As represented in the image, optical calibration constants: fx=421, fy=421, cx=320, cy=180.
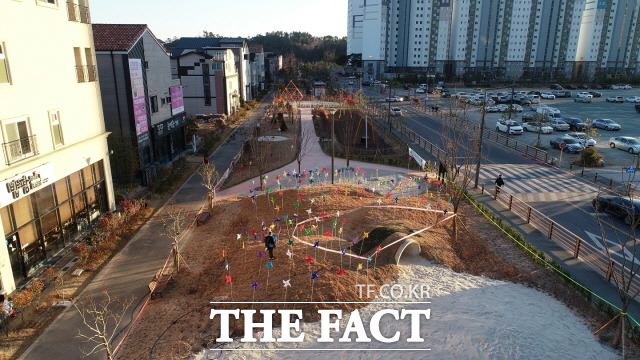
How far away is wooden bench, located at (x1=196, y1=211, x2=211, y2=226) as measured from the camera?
19266 mm

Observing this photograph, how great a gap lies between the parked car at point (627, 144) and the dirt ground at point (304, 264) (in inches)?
820

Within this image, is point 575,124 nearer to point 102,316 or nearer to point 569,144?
point 569,144

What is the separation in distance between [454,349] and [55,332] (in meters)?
10.7

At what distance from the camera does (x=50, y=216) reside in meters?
15.6

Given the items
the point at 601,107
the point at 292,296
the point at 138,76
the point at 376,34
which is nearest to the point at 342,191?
the point at 292,296

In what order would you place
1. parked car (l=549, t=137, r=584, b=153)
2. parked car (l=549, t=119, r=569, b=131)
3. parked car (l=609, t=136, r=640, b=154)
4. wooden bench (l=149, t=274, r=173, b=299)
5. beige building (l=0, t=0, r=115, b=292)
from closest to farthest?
wooden bench (l=149, t=274, r=173, b=299) → beige building (l=0, t=0, r=115, b=292) → parked car (l=609, t=136, r=640, b=154) → parked car (l=549, t=137, r=584, b=153) → parked car (l=549, t=119, r=569, b=131)

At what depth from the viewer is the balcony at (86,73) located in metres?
17.4

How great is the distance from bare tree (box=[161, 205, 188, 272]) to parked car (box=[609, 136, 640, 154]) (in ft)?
110

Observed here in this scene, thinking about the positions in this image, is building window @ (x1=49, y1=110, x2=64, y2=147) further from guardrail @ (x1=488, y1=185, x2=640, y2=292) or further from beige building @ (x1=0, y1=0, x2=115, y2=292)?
guardrail @ (x1=488, y1=185, x2=640, y2=292)

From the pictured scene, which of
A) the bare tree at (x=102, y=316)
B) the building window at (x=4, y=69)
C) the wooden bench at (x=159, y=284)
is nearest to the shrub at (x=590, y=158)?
the wooden bench at (x=159, y=284)

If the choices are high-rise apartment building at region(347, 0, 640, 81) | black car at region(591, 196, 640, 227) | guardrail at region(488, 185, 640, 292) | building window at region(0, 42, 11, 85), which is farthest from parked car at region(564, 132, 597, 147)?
high-rise apartment building at region(347, 0, 640, 81)

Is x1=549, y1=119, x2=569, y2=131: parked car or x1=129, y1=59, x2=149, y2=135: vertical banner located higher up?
x1=129, y1=59, x2=149, y2=135: vertical banner

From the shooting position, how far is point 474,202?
847 inches

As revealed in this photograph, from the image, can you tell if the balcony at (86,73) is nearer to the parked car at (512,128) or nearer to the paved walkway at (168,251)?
the paved walkway at (168,251)
